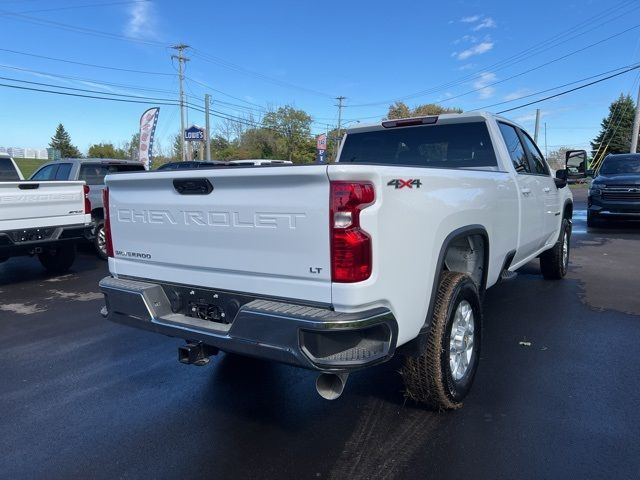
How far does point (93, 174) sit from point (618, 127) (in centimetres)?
6086

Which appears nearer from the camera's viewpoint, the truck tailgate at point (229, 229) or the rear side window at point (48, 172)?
the truck tailgate at point (229, 229)

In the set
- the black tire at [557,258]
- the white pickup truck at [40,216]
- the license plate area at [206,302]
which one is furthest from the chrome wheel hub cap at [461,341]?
the white pickup truck at [40,216]

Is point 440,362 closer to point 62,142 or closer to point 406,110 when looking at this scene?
point 406,110

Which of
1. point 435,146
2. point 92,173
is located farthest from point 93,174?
point 435,146

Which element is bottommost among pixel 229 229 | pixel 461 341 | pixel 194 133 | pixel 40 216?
pixel 461 341

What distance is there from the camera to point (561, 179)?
6.32 meters

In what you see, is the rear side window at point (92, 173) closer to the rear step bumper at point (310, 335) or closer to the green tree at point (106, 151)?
the rear step bumper at point (310, 335)

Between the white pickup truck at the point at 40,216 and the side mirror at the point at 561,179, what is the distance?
6.77 metres

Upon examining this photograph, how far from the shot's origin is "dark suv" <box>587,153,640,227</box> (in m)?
12.7

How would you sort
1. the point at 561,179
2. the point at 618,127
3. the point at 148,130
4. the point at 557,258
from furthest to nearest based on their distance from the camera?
the point at 618,127 → the point at 148,130 → the point at 557,258 → the point at 561,179

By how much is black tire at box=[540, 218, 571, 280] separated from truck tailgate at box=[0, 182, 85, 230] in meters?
6.92

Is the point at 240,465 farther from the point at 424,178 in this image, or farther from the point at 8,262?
the point at 8,262

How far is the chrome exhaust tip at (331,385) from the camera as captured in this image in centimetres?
263

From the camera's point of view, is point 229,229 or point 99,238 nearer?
point 229,229
